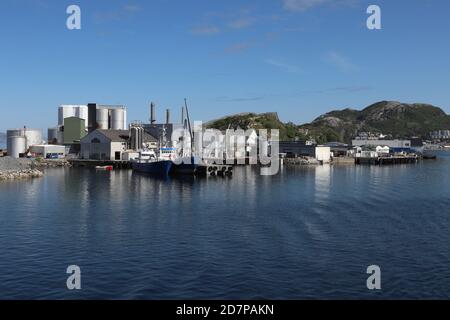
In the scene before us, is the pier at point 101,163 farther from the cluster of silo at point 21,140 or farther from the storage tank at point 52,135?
the storage tank at point 52,135

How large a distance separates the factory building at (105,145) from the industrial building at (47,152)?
6174 mm

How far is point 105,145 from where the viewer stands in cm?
11994

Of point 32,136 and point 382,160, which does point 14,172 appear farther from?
point 382,160

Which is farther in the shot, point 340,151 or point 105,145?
point 340,151

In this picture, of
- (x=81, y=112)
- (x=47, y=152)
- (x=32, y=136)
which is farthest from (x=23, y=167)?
(x=81, y=112)

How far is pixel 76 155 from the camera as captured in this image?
12975 cm

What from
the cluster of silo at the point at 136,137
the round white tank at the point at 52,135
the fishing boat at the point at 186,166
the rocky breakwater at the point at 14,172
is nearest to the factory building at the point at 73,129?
the round white tank at the point at 52,135

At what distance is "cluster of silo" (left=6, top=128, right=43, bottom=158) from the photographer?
124312 millimetres

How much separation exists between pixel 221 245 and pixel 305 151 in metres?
120

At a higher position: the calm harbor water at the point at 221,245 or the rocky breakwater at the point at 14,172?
the rocky breakwater at the point at 14,172

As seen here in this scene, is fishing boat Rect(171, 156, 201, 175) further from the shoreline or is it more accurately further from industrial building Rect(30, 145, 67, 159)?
industrial building Rect(30, 145, 67, 159)

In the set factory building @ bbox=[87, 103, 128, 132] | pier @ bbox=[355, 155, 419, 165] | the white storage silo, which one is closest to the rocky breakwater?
the white storage silo

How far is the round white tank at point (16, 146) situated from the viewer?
124062 mm
